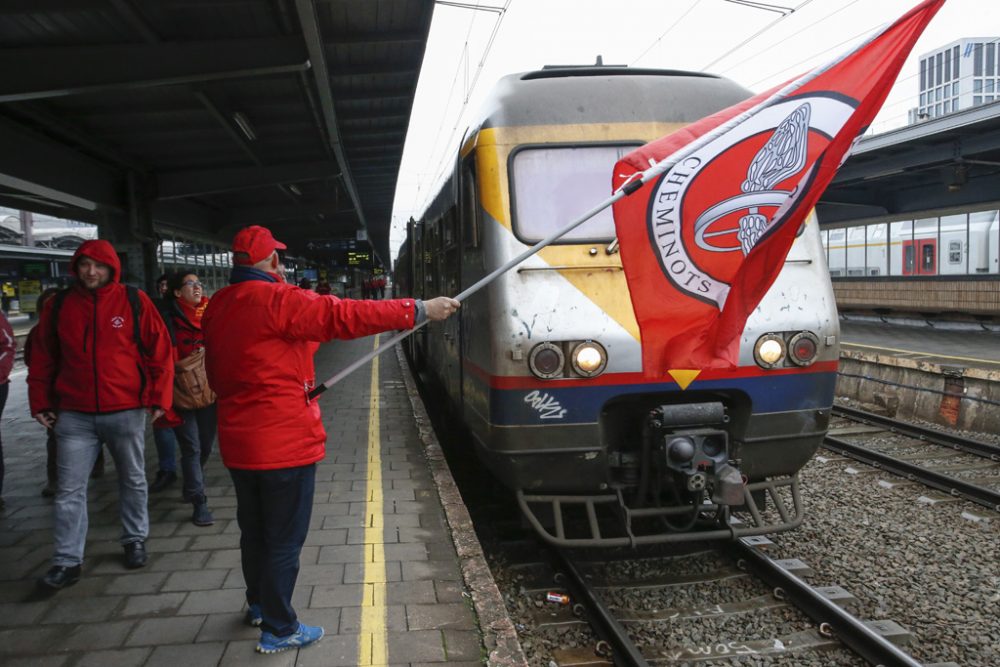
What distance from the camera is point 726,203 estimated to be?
372 centimetres

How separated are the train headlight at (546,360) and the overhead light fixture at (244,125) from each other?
254 inches

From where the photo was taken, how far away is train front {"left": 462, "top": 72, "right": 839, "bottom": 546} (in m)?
4.49

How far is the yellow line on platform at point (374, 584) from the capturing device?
3547mm

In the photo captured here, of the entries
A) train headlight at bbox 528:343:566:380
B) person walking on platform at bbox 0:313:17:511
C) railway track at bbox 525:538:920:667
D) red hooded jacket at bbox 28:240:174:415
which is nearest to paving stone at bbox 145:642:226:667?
red hooded jacket at bbox 28:240:174:415

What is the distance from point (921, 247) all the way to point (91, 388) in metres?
21.6

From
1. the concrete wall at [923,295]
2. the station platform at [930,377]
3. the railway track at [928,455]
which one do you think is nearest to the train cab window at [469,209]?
the railway track at [928,455]

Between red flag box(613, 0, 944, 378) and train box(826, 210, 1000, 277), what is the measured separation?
58.5ft

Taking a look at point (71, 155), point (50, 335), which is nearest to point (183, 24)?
point (50, 335)

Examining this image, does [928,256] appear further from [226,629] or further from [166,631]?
[166,631]

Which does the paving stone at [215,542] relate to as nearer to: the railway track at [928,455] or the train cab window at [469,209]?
the train cab window at [469,209]

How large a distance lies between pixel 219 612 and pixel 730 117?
3554 mm

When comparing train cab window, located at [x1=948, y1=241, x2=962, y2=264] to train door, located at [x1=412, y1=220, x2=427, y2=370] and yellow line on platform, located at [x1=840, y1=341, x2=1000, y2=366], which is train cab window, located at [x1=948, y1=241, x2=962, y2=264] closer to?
yellow line on platform, located at [x1=840, y1=341, x2=1000, y2=366]

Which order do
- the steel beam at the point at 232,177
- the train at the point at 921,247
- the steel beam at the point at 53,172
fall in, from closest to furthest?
1. the steel beam at the point at 53,172
2. the steel beam at the point at 232,177
3. the train at the point at 921,247

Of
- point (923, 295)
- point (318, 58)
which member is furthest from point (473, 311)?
point (923, 295)
